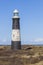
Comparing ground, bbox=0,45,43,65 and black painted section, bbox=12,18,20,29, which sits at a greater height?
black painted section, bbox=12,18,20,29

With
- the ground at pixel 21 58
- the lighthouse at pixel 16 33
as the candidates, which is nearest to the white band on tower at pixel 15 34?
the lighthouse at pixel 16 33

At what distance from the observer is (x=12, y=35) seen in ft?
109

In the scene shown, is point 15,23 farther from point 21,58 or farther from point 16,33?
point 21,58

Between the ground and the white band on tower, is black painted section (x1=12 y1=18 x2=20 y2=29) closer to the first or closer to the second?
the white band on tower

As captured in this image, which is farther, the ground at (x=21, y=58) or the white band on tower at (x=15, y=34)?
the white band on tower at (x=15, y=34)

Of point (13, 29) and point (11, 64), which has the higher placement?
point (13, 29)

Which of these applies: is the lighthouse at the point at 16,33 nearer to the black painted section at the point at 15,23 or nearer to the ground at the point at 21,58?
the black painted section at the point at 15,23

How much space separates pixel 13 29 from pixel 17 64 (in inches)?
626

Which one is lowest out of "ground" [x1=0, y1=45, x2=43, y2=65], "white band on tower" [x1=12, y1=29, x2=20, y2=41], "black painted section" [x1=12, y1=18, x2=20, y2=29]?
"ground" [x1=0, y1=45, x2=43, y2=65]

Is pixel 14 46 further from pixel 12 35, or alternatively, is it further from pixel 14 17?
pixel 14 17

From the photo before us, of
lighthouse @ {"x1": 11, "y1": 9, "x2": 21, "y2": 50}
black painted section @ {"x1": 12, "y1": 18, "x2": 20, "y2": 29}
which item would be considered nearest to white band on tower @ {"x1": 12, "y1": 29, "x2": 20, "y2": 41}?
lighthouse @ {"x1": 11, "y1": 9, "x2": 21, "y2": 50}

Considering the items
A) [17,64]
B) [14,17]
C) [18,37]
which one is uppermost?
[14,17]

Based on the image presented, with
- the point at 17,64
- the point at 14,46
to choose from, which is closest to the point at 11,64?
the point at 17,64

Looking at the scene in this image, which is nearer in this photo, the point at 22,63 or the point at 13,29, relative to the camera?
the point at 22,63
